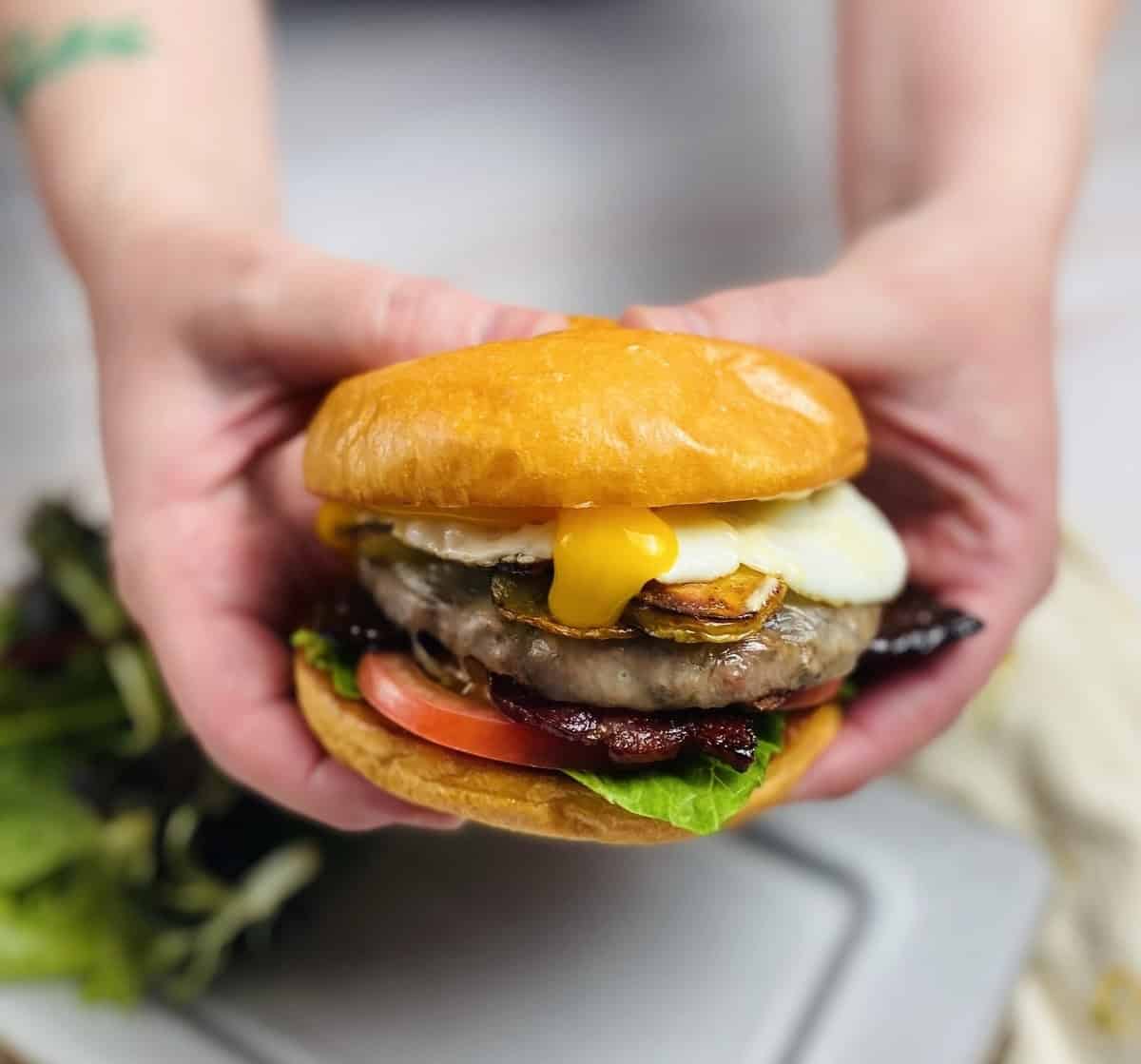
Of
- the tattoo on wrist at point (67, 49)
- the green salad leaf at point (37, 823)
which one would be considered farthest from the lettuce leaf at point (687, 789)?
the tattoo on wrist at point (67, 49)

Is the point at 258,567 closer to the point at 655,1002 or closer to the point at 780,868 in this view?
the point at 655,1002

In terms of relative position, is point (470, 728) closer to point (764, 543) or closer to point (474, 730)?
point (474, 730)

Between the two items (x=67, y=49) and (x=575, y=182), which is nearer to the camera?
(x=67, y=49)

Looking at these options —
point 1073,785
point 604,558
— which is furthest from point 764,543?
point 1073,785

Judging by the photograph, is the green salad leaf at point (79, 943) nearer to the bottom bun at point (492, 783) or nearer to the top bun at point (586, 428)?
the bottom bun at point (492, 783)

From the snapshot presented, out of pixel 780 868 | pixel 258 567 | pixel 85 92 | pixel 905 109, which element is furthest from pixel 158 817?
pixel 905 109

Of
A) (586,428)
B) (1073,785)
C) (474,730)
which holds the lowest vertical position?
(1073,785)

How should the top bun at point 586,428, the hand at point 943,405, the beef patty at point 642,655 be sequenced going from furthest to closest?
the hand at point 943,405 → the beef patty at point 642,655 → the top bun at point 586,428
